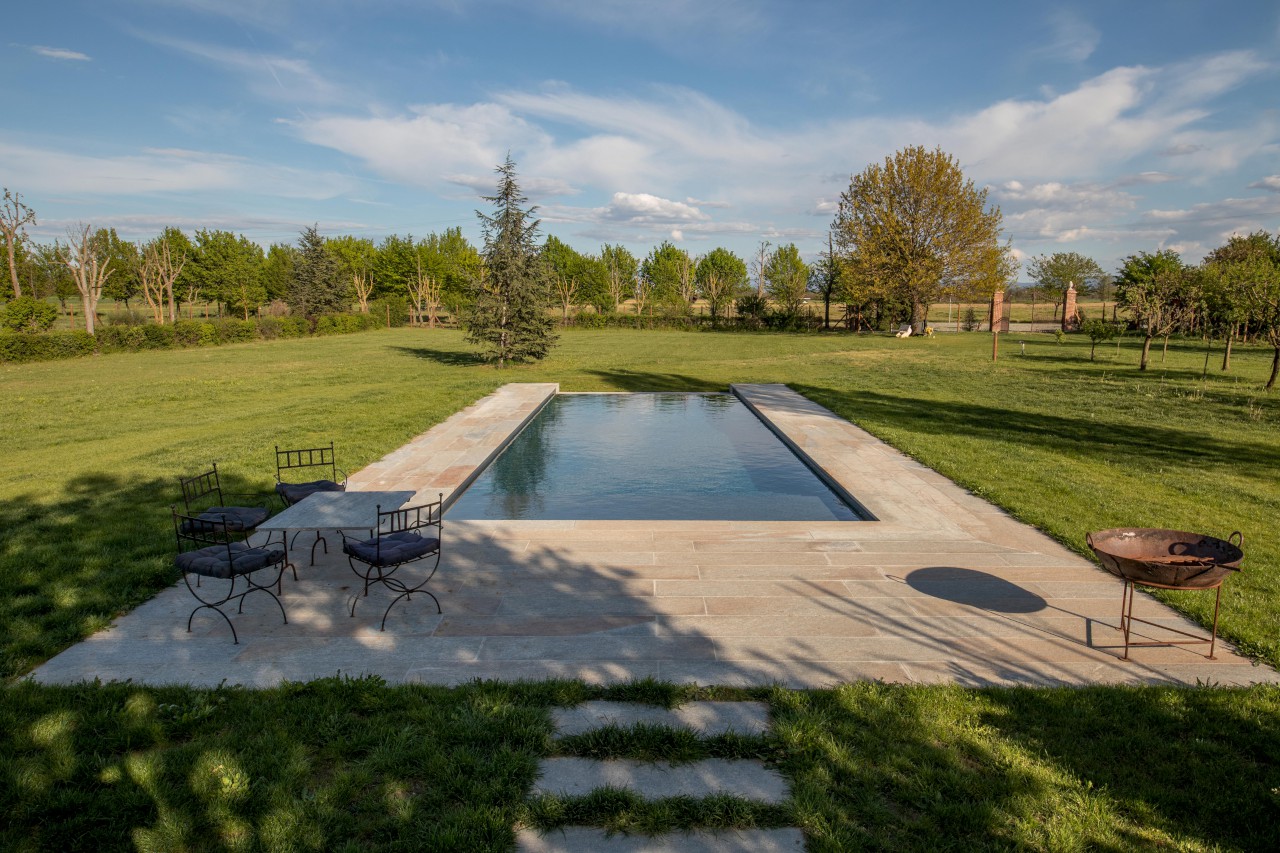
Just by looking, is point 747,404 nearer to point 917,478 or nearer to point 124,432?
point 917,478

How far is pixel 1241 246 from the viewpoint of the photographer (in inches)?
1357

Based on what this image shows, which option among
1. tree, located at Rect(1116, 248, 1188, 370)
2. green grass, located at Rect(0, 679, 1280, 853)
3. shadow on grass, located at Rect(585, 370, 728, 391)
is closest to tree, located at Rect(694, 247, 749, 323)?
tree, located at Rect(1116, 248, 1188, 370)

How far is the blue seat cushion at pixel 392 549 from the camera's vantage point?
5.27 m

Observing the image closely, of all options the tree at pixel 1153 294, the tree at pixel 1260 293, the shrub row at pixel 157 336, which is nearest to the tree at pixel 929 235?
the tree at pixel 1153 294

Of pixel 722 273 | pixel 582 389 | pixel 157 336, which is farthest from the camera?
pixel 722 273

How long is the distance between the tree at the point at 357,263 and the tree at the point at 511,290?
132ft

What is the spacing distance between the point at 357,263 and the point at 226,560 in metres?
62.5

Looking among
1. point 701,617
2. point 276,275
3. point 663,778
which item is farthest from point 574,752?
point 276,275

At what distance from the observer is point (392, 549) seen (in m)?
5.40

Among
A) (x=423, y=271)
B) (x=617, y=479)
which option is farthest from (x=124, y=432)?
(x=423, y=271)

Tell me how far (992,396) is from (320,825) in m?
18.0

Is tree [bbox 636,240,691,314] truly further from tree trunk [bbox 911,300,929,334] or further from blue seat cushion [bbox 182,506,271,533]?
blue seat cushion [bbox 182,506,271,533]

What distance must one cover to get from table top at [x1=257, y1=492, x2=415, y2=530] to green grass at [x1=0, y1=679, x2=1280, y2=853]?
154 cm

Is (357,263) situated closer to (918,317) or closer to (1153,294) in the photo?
(918,317)
